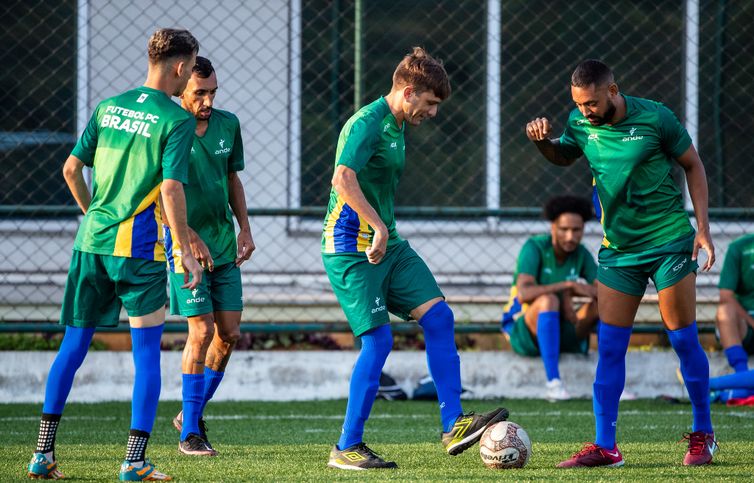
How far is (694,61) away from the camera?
1008cm

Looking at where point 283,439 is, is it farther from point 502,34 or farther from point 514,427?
point 502,34

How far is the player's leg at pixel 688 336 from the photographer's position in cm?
541

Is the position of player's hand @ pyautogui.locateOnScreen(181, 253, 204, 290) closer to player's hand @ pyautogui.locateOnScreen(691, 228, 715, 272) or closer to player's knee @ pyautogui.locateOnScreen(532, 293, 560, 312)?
player's hand @ pyautogui.locateOnScreen(691, 228, 715, 272)

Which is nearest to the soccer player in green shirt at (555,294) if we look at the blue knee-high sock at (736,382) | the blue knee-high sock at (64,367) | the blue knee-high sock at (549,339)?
the blue knee-high sock at (549,339)

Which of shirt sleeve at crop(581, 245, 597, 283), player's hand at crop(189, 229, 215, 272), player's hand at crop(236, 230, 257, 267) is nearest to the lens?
player's hand at crop(189, 229, 215, 272)

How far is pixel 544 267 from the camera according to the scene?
29.5 ft

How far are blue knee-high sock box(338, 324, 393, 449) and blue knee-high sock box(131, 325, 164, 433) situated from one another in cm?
93

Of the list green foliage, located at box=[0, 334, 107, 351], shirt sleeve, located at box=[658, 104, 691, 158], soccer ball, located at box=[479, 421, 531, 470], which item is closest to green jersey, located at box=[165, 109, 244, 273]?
soccer ball, located at box=[479, 421, 531, 470]

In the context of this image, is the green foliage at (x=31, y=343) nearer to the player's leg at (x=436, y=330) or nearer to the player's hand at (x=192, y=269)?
the player's leg at (x=436, y=330)

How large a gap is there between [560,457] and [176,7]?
569 cm

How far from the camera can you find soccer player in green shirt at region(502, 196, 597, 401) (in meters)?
8.66

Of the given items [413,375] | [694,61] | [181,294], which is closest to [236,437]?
[181,294]

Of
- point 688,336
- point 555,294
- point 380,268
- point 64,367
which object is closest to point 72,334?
point 64,367

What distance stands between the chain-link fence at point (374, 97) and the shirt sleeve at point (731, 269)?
0.67 metres
